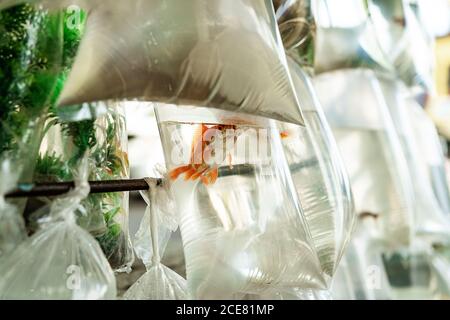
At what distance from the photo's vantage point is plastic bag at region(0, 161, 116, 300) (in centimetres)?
55

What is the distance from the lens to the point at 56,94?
1.98 ft

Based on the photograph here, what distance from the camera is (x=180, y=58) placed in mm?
529

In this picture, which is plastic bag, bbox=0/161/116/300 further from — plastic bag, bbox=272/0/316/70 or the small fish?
plastic bag, bbox=272/0/316/70

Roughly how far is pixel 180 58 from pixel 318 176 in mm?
324

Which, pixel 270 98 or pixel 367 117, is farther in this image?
pixel 367 117

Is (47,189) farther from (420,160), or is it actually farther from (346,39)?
(420,160)

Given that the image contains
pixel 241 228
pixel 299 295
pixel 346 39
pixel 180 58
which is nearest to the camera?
pixel 180 58

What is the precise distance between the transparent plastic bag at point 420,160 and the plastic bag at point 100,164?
66 cm

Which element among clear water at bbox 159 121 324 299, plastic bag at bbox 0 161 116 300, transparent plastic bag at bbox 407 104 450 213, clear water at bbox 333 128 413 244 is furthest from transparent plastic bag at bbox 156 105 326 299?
transparent plastic bag at bbox 407 104 450 213

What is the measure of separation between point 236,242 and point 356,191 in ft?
1.95

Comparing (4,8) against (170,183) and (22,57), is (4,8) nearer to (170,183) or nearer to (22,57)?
(22,57)

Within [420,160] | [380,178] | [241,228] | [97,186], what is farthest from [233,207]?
[420,160]

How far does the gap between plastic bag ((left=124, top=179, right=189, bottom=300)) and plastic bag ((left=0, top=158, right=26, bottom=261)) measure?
148mm

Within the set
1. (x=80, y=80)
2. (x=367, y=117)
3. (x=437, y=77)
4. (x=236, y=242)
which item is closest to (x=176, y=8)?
(x=80, y=80)
